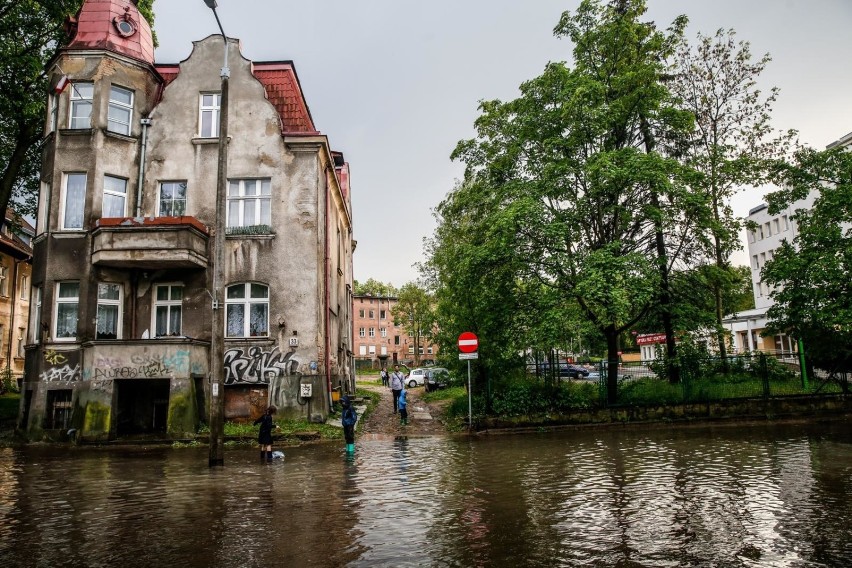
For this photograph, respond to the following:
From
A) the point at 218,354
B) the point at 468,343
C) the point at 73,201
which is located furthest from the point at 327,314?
the point at 73,201

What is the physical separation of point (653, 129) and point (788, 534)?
1959cm

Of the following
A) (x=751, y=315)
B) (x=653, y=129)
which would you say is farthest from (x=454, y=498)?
(x=751, y=315)

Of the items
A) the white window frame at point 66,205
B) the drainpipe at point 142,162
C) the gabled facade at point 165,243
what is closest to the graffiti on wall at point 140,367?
the gabled facade at point 165,243

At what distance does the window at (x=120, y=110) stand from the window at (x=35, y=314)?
6297 mm

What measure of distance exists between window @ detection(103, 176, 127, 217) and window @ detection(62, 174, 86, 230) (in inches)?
27.8

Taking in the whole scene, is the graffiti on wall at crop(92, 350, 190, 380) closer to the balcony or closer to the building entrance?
the building entrance

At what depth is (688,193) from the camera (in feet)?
61.6

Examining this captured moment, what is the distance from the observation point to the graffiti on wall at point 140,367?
18516mm

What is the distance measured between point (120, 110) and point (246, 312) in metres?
8.69

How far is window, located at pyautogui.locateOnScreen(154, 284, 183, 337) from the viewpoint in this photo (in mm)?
20781

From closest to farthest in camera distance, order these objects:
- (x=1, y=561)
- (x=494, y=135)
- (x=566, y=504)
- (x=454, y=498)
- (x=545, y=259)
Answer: (x=1, y=561)
(x=566, y=504)
(x=454, y=498)
(x=545, y=259)
(x=494, y=135)

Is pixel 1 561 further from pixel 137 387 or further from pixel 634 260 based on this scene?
pixel 634 260

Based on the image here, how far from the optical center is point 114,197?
21.0 metres

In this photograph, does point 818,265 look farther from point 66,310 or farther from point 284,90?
point 66,310
